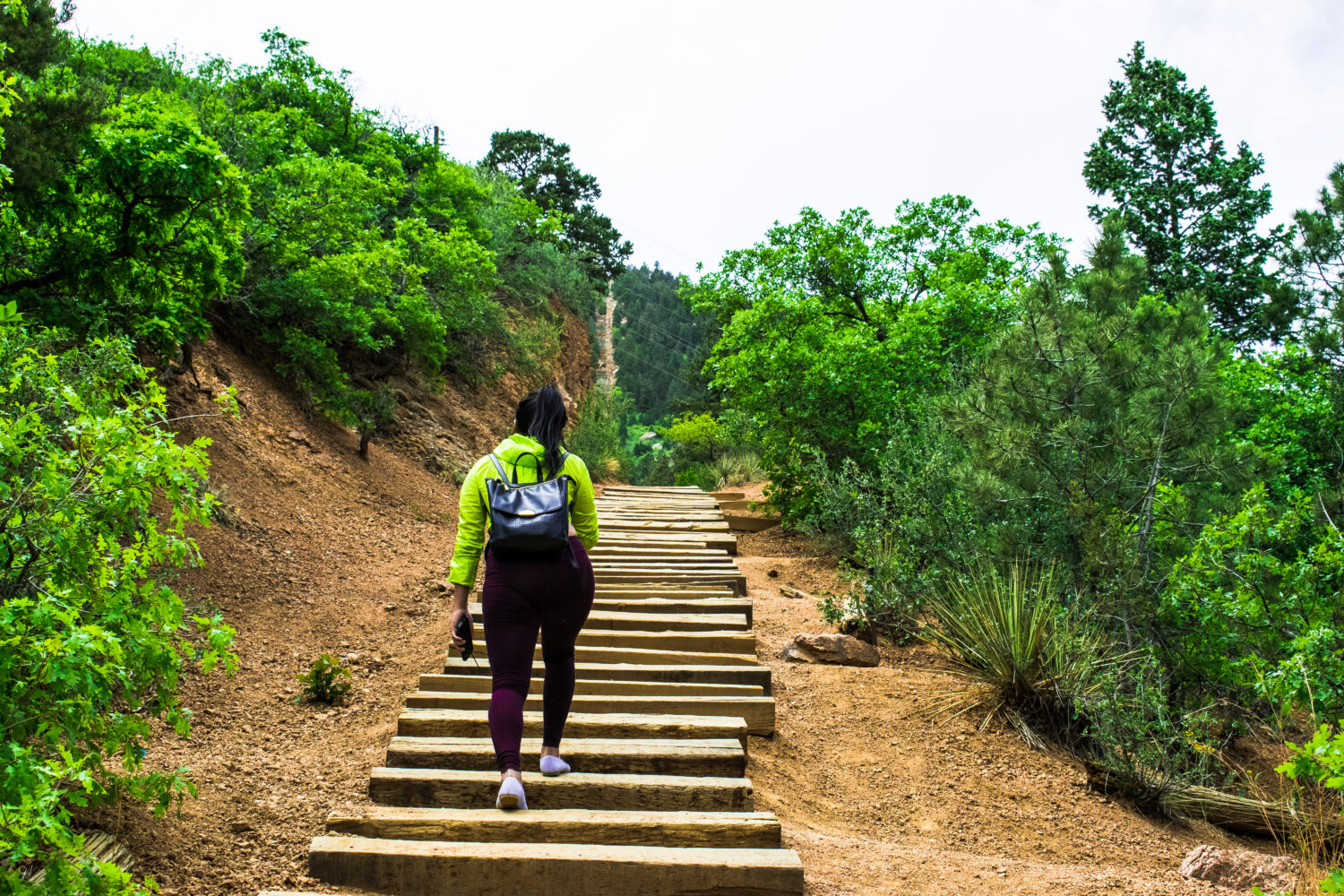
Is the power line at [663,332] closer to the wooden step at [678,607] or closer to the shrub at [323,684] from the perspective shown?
the wooden step at [678,607]

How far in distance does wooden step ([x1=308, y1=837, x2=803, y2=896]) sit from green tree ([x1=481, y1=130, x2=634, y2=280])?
90.6 ft

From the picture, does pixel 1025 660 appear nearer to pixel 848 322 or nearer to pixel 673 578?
pixel 673 578

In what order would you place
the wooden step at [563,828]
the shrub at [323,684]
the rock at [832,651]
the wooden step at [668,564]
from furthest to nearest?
the wooden step at [668,564], the rock at [832,651], the shrub at [323,684], the wooden step at [563,828]

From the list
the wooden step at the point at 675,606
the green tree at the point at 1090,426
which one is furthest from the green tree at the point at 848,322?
the wooden step at the point at 675,606

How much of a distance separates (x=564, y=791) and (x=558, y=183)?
29.7 m

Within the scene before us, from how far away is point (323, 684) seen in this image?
534 cm

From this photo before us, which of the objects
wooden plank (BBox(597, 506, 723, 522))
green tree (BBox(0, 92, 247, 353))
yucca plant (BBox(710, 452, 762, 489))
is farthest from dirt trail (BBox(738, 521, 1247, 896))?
yucca plant (BBox(710, 452, 762, 489))

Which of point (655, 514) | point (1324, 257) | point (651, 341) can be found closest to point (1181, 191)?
point (1324, 257)

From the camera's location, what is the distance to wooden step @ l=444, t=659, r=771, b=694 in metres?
5.06

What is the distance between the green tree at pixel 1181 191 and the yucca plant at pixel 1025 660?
1698cm

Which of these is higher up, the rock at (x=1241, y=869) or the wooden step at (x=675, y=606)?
the wooden step at (x=675, y=606)

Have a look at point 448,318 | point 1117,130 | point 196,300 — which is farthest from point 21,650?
point 1117,130

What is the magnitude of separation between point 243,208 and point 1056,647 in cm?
677

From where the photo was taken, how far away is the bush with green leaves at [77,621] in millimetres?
2109
